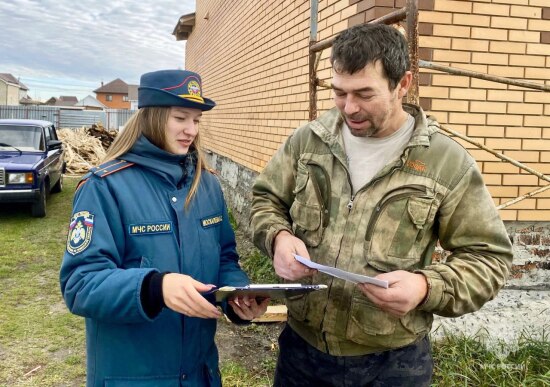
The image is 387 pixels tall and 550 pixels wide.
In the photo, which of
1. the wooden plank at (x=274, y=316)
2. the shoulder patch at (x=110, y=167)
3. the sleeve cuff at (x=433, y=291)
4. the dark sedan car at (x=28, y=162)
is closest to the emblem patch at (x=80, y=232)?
the shoulder patch at (x=110, y=167)

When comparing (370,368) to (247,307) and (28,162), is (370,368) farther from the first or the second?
(28,162)

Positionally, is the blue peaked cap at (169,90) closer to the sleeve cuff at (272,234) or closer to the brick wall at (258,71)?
the sleeve cuff at (272,234)

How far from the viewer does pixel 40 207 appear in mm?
9281

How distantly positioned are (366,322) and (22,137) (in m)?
9.63

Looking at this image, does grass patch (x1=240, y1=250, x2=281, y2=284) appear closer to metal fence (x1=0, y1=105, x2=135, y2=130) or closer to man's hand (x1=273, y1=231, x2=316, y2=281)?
man's hand (x1=273, y1=231, x2=316, y2=281)

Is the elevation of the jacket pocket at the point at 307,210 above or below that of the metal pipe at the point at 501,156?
below

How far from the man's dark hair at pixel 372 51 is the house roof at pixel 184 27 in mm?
14560

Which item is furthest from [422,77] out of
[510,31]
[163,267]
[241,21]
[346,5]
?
[241,21]

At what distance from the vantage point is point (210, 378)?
202 centimetres

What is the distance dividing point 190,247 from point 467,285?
0.99 meters

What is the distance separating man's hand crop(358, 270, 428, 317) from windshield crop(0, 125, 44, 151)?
944 cm

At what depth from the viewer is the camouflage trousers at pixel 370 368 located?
1.96 meters

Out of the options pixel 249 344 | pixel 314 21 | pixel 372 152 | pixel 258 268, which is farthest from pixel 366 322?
A: pixel 258 268

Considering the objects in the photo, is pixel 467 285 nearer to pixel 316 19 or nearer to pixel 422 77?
pixel 422 77
